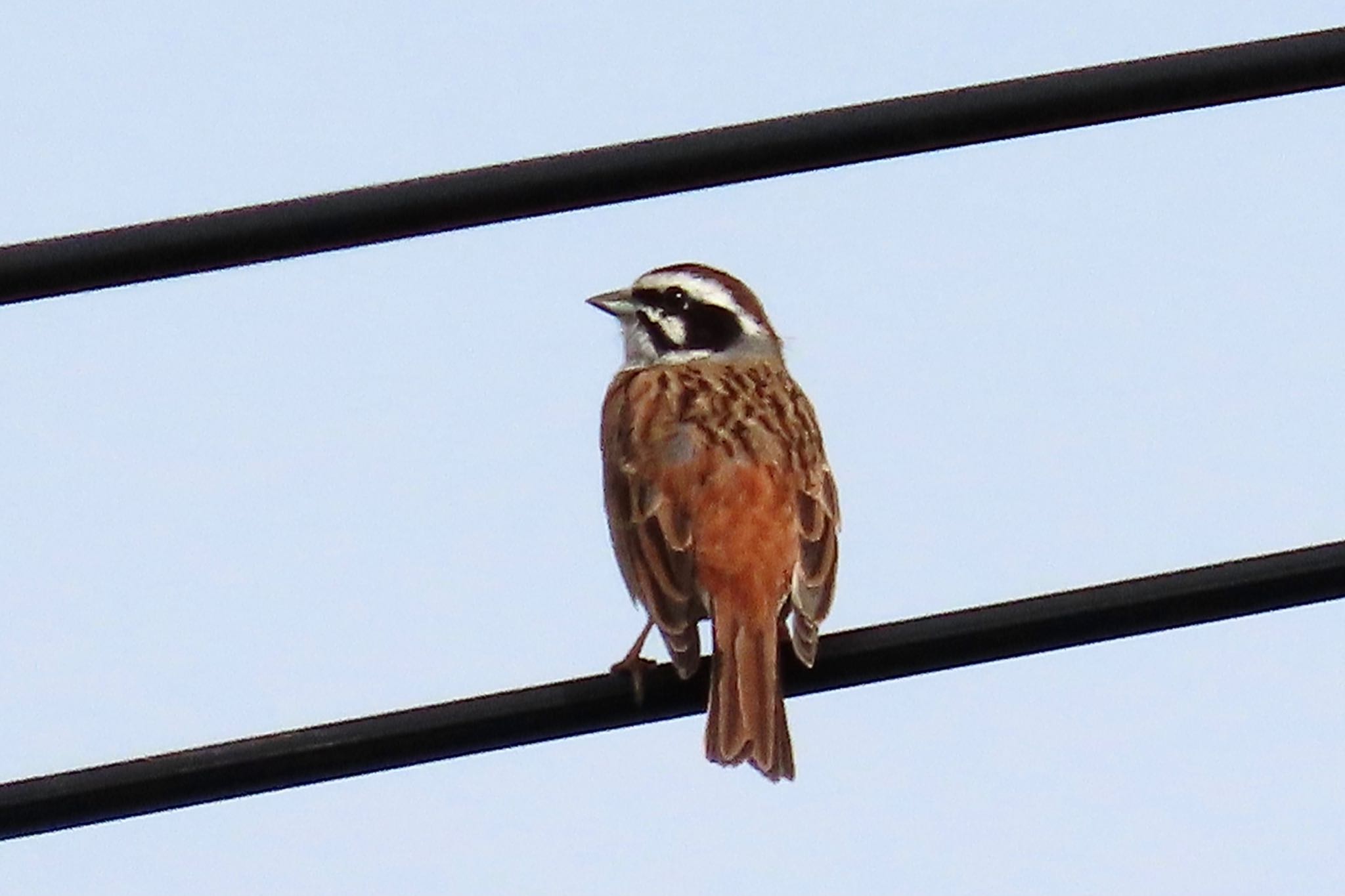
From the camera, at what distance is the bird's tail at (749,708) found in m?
8.09

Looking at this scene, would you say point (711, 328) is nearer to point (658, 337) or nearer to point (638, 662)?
point (658, 337)

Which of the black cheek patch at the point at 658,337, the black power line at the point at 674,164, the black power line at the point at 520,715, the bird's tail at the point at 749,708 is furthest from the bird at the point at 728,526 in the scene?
the black power line at the point at 674,164

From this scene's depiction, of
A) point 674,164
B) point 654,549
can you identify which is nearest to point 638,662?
point 654,549

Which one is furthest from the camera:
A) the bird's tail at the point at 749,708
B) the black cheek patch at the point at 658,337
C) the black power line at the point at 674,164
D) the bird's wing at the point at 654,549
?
the black cheek patch at the point at 658,337

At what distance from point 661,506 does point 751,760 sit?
42.0 inches

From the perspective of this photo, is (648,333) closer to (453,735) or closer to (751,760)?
(751,760)

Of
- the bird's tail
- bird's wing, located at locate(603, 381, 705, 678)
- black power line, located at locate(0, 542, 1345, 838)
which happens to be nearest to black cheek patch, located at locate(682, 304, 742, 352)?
bird's wing, located at locate(603, 381, 705, 678)

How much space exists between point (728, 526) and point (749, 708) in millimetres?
749

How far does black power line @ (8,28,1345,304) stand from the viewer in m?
6.09

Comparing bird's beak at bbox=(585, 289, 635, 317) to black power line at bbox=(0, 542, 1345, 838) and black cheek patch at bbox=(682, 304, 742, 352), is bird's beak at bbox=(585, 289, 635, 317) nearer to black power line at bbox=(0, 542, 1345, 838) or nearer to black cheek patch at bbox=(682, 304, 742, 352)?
black cheek patch at bbox=(682, 304, 742, 352)

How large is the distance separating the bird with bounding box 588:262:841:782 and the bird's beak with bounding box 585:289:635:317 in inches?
20.3

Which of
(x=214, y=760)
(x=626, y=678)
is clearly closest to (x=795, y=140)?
(x=626, y=678)

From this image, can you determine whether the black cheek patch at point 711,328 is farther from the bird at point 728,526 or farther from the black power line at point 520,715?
the black power line at point 520,715

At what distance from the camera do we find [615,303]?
10758 millimetres
